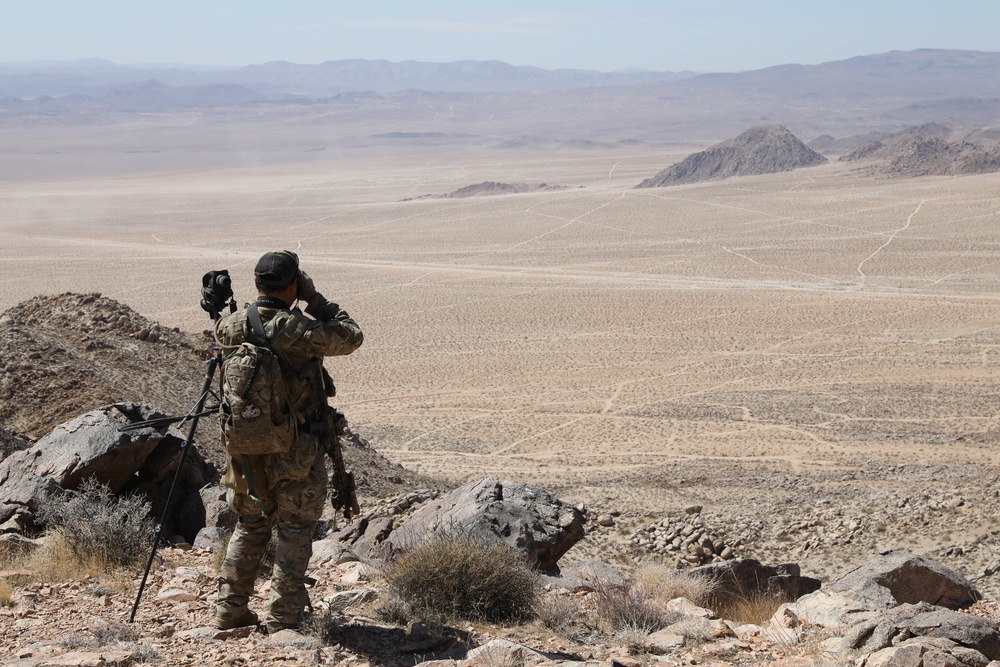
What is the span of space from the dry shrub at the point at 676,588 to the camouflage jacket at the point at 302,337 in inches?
99.8

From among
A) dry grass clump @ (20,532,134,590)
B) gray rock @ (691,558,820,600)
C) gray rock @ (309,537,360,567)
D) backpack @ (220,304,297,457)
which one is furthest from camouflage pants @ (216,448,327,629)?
gray rock @ (691,558,820,600)

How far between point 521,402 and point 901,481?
8.50 metres

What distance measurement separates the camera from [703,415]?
1797 centimetres

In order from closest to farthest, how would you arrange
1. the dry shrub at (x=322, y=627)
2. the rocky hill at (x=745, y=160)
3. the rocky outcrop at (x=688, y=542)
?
1. the dry shrub at (x=322, y=627)
2. the rocky outcrop at (x=688, y=542)
3. the rocky hill at (x=745, y=160)

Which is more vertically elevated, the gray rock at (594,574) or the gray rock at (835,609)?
the gray rock at (835,609)

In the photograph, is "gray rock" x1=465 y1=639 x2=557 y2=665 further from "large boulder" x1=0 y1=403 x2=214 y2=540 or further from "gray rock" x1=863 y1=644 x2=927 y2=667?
"large boulder" x1=0 y1=403 x2=214 y2=540

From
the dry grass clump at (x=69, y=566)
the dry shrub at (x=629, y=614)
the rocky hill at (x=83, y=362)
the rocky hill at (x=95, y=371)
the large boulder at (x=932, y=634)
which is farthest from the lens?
the rocky hill at (x=83, y=362)

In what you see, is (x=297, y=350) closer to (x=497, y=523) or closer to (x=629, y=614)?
(x=629, y=614)

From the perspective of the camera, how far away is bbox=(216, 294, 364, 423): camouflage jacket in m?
4.64

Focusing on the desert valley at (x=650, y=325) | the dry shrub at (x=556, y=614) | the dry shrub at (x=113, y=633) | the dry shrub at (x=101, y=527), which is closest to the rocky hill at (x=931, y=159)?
the desert valley at (x=650, y=325)

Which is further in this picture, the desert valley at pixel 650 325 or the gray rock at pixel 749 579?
the desert valley at pixel 650 325

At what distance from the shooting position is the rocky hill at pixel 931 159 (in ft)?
199

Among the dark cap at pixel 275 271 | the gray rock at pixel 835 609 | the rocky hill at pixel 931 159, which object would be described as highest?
the rocky hill at pixel 931 159

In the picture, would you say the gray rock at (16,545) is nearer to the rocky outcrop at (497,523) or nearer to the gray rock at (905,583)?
the rocky outcrop at (497,523)
